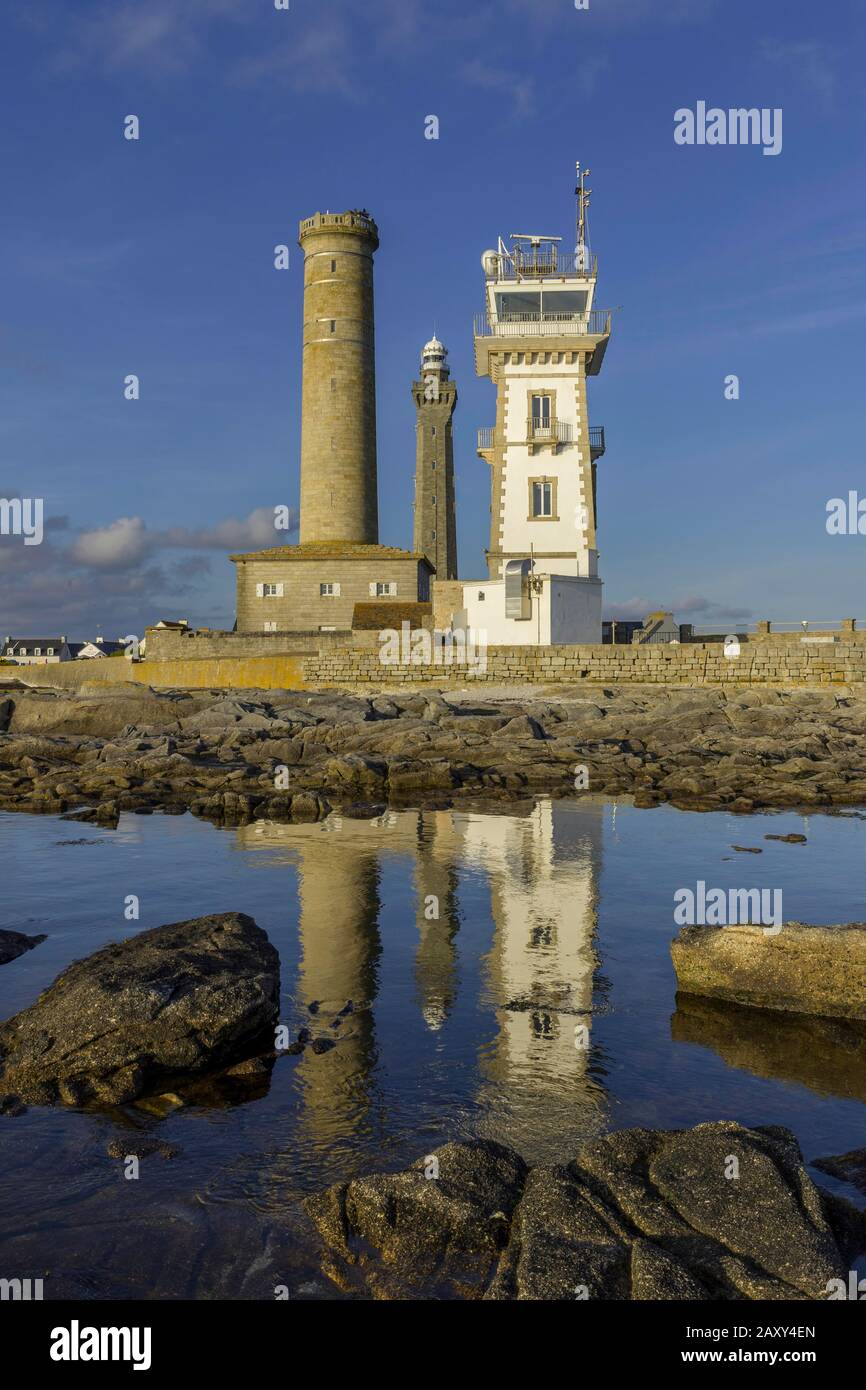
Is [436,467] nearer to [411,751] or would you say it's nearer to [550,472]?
[550,472]

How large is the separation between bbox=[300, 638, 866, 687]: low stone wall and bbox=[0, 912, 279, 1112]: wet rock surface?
27.6 meters

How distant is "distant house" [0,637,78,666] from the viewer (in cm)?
10504

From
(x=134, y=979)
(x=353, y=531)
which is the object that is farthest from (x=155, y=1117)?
(x=353, y=531)

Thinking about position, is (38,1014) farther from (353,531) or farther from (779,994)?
(353,531)

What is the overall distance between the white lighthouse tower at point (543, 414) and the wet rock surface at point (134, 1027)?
105 ft

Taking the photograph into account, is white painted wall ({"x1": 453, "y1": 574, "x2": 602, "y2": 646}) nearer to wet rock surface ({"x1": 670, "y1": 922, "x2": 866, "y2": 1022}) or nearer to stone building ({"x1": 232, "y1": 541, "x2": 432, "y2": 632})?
stone building ({"x1": 232, "y1": 541, "x2": 432, "y2": 632})

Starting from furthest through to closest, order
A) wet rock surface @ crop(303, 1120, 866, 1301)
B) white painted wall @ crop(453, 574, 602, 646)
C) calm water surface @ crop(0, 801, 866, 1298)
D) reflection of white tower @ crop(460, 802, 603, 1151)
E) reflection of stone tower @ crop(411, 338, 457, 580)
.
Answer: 1. reflection of stone tower @ crop(411, 338, 457, 580)
2. white painted wall @ crop(453, 574, 602, 646)
3. reflection of white tower @ crop(460, 802, 603, 1151)
4. calm water surface @ crop(0, 801, 866, 1298)
5. wet rock surface @ crop(303, 1120, 866, 1301)

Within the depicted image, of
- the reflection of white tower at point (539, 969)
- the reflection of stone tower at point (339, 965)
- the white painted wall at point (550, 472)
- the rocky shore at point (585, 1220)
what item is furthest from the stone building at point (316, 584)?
the rocky shore at point (585, 1220)

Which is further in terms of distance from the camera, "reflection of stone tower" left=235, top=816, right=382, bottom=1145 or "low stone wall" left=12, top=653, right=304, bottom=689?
"low stone wall" left=12, top=653, right=304, bottom=689

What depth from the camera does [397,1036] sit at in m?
6.23

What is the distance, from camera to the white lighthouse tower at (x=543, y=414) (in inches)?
1485

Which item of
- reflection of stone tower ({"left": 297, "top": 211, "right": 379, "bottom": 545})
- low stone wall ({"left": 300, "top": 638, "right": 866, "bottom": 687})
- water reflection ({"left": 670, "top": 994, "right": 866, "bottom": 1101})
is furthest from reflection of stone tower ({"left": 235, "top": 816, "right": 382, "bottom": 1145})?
reflection of stone tower ({"left": 297, "top": 211, "right": 379, "bottom": 545})

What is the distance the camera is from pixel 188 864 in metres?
11.7

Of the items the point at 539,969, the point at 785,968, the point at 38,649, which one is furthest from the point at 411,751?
the point at 38,649
